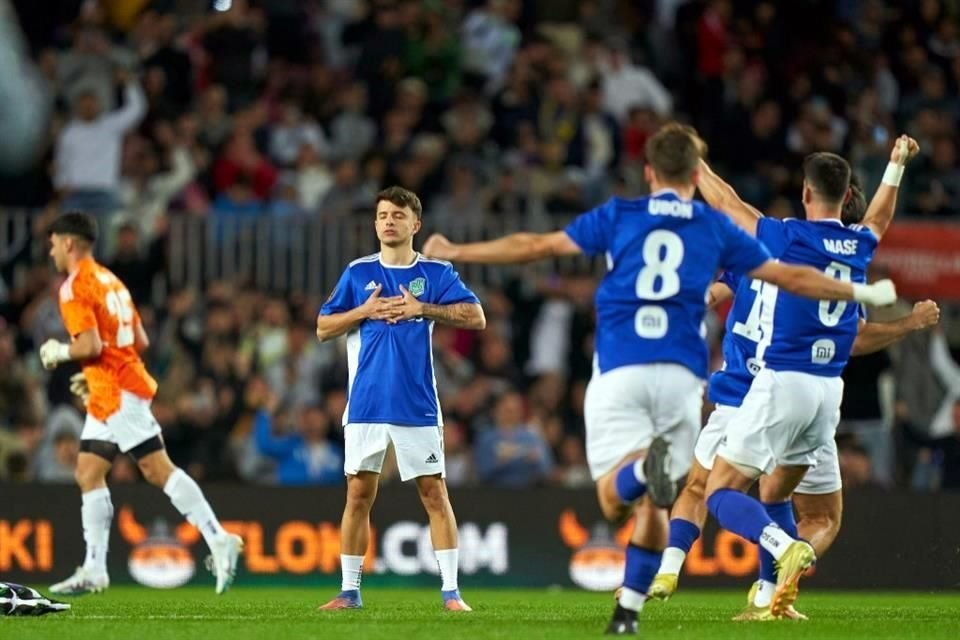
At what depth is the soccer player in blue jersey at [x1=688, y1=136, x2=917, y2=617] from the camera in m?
10.5

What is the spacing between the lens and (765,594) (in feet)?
36.3

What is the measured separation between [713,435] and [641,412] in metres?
2.21

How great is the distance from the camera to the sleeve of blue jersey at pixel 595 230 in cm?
934

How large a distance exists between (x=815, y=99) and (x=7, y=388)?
385 inches

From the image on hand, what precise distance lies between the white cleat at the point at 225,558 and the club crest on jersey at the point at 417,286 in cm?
219

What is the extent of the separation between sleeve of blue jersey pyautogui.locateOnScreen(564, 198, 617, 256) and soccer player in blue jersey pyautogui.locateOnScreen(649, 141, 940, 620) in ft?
5.66

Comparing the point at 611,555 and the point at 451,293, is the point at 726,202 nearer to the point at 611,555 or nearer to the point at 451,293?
the point at 451,293

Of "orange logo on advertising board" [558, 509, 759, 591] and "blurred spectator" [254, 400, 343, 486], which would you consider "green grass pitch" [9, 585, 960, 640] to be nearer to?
"orange logo on advertising board" [558, 509, 759, 591]

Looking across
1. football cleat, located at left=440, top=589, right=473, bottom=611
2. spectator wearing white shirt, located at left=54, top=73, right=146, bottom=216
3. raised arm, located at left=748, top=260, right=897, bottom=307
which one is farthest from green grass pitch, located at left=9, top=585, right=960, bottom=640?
spectator wearing white shirt, located at left=54, top=73, right=146, bottom=216

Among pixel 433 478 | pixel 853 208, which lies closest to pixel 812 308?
pixel 853 208

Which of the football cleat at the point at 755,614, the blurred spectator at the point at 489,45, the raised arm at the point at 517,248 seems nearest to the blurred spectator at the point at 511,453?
the blurred spectator at the point at 489,45

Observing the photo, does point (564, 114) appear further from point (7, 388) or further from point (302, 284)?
point (7, 388)

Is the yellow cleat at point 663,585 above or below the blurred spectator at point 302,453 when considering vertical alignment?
below

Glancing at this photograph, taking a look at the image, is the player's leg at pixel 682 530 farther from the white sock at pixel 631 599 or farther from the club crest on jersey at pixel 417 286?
the club crest on jersey at pixel 417 286
